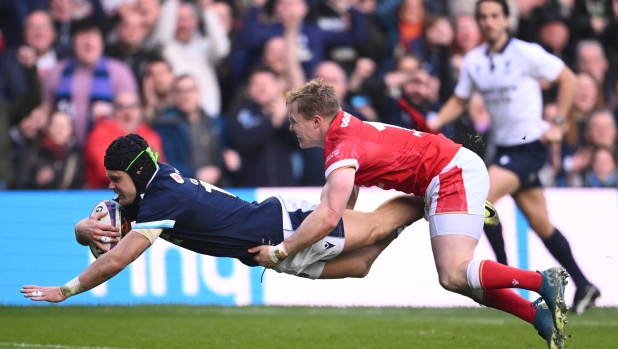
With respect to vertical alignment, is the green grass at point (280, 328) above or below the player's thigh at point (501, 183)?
below

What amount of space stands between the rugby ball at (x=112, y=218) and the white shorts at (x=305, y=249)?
113 cm

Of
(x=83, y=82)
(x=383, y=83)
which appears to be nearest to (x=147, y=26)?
(x=83, y=82)

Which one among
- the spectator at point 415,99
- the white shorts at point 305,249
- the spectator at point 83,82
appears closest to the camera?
the white shorts at point 305,249

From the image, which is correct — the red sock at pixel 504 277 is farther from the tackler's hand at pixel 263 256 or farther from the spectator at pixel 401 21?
the spectator at pixel 401 21

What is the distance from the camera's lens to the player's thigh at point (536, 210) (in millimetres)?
9656

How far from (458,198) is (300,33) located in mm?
7286

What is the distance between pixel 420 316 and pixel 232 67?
5.41m

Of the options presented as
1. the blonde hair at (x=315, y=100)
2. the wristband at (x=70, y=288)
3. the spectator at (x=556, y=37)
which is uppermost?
the spectator at (x=556, y=37)

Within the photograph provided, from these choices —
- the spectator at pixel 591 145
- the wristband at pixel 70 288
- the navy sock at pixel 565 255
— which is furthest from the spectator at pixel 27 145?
the spectator at pixel 591 145

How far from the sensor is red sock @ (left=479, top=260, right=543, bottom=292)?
21.7 ft

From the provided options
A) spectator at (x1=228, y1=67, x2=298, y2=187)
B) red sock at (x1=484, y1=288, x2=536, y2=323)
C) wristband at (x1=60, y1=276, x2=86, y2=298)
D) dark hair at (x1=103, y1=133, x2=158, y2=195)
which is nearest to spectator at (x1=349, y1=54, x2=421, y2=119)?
spectator at (x1=228, y1=67, x2=298, y2=187)

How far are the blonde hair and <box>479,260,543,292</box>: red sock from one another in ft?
4.94

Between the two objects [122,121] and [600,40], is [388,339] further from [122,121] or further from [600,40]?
[600,40]

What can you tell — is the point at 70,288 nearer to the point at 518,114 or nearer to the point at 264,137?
the point at 518,114
